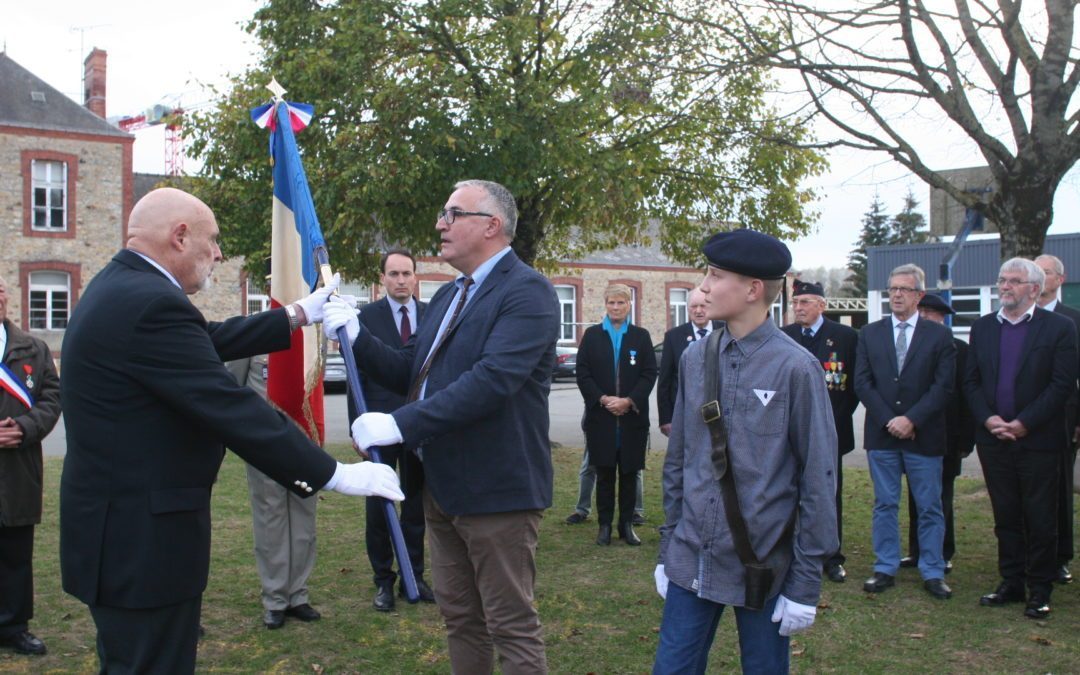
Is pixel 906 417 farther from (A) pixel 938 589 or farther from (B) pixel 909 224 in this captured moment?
(B) pixel 909 224

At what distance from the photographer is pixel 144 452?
305cm

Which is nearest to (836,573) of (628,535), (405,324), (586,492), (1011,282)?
(628,535)

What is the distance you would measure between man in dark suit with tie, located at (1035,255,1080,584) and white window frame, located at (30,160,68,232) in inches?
1337

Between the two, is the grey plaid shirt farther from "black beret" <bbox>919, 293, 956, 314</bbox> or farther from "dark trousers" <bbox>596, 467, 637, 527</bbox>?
"black beret" <bbox>919, 293, 956, 314</bbox>

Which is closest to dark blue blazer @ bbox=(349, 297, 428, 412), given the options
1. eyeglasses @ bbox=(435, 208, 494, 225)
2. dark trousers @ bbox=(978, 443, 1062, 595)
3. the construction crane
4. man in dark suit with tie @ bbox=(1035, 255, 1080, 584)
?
eyeglasses @ bbox=(435, 208, 494, 225)

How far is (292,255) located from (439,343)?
4.88 feet

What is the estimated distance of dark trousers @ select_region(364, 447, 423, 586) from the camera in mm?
6531

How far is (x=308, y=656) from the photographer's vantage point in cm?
558

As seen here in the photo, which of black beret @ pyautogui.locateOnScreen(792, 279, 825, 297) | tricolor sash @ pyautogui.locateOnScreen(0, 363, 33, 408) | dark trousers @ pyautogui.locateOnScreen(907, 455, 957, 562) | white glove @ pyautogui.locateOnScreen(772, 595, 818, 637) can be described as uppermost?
black beret @ pyautogui.locateOnScreen(792, 279, 825, 297)

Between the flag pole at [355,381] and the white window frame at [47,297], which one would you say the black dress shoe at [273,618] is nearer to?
the flag pole at [355,381]

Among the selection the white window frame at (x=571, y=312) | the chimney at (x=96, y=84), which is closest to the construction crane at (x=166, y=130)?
the chimney at (x=96, y=84)

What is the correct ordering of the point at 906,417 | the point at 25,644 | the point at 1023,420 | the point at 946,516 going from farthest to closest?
the point at 946,516
the point at 906,417
the point at 1023,420
the point at 25,644

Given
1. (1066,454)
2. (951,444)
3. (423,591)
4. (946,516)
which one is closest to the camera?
(423,591)

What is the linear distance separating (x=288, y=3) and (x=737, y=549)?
12.1 m
